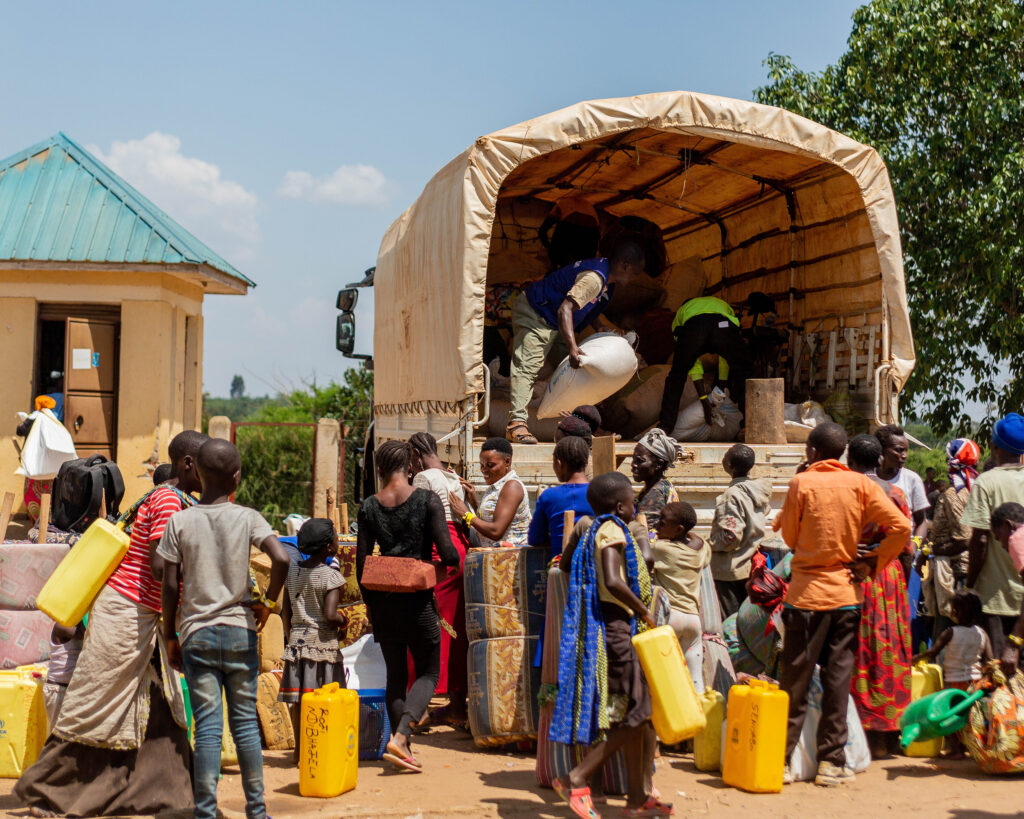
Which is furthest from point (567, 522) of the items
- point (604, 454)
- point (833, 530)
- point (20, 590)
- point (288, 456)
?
point (288, 456)

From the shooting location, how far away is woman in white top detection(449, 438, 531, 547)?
575 cm

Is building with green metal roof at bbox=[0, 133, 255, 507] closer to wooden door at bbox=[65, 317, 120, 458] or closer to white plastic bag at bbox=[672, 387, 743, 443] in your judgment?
wooden door at bbox=[65, 317, 120, 458]

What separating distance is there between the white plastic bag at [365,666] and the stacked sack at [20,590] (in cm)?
162

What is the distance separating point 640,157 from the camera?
382 inches

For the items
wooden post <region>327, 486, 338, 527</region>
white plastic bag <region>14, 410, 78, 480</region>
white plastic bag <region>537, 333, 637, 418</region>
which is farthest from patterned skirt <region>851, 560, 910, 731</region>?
white plastic bag <region>14, 410, 78, 480</region>

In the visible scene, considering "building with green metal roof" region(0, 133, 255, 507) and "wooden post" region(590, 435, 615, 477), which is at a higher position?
"building with green metal roof" region(0, 133, 255, 507)

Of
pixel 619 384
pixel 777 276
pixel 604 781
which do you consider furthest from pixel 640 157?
pixel 604 781

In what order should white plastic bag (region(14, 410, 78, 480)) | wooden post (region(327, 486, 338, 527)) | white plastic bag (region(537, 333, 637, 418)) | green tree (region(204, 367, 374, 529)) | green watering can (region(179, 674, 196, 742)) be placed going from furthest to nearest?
green tree (region(204, 367, 374, 529))
wooden post (region(327, 486, 338, 527))
white plastic bag (region(14, 410, 78, 480))
white plastic bag (region(537, 333, 637, 418))
green watering can (region(179, 674, 196, 742))

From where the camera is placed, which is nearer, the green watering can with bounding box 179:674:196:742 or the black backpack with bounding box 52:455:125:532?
the green watering can with bounding box 179:674:196:742

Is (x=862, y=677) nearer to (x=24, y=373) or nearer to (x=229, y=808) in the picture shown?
(x=229, y=808)

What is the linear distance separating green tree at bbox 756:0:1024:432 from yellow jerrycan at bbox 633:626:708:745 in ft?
28.0

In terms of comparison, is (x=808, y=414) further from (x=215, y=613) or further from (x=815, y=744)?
(x=215, y=613)

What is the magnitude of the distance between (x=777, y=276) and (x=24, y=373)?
744 cm

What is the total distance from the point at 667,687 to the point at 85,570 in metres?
2.41
